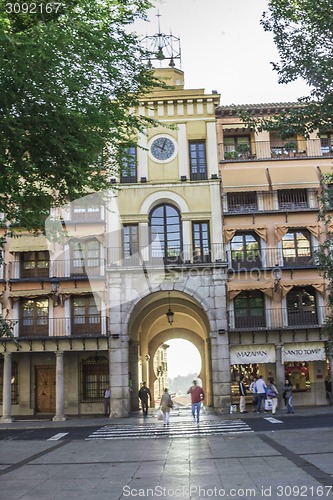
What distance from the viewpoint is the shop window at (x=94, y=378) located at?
3109cm

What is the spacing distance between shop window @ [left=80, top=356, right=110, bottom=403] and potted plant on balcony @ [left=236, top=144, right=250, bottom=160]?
13233 mm

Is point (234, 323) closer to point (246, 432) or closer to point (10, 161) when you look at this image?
point (246, 432)

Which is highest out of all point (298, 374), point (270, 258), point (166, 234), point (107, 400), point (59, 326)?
point (166, 234)

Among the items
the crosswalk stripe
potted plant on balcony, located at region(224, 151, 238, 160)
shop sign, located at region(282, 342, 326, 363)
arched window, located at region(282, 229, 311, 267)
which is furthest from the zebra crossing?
potted plant on balcony, located at region(224, 151, 238, 160)

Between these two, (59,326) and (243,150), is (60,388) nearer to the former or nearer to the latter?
(59,326)

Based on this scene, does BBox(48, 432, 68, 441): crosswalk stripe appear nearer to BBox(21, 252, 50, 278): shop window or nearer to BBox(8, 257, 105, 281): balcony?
BBox(8, 257, 105, 281): balcony

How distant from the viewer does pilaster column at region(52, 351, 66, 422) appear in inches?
1117

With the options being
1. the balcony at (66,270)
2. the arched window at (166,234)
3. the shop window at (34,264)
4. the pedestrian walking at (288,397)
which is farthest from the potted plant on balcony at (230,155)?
the pedestrian walking at (288,397)

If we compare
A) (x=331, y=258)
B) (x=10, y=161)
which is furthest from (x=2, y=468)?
(x=331, y=258)

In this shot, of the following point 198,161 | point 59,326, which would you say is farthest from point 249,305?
point 59,326

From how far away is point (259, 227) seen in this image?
3017 cm

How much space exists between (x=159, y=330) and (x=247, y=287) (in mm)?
12202

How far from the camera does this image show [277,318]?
29516 mm

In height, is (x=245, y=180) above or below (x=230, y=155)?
below
